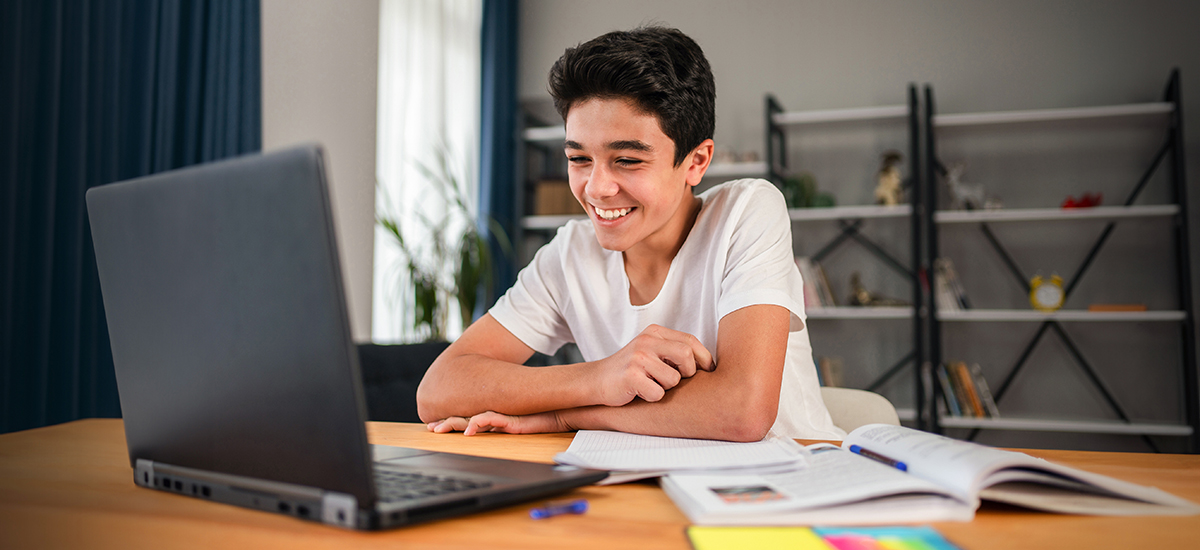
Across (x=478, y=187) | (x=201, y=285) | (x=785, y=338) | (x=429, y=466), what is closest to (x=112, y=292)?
(x=201, y=285)

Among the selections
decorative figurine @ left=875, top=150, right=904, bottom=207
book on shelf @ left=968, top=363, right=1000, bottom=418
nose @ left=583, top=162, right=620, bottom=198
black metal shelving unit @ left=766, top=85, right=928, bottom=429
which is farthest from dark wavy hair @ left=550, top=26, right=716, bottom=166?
book on shelf @ left=968, top=363, right=1000, bottom=418

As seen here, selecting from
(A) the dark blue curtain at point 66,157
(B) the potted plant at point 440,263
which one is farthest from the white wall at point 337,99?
(A) the dark blue curtain at point 66,157

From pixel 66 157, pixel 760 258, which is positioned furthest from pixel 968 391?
pixel 66 157

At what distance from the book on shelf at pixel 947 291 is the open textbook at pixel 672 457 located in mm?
2905

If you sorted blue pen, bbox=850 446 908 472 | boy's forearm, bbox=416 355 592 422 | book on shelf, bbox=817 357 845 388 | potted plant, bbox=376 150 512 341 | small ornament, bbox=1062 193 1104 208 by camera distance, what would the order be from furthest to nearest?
1. book on shelf, bbox=817 357 845 388
2. small ornament, bbox=1062 193 1104 208
3. potted plant, bbox=376 150 512 341
4. boy's forearm, bbox=416 355 592 422
5. blue pen, bbox=850 446 908 472

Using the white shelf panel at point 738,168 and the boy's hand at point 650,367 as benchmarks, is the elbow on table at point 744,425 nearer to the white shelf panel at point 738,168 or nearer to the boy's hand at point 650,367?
the boy's hand at point 650,367

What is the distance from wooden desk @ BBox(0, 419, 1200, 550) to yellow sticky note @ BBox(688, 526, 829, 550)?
0.05 ft

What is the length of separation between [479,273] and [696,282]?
2.04 m

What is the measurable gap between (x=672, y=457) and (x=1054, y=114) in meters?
3.37

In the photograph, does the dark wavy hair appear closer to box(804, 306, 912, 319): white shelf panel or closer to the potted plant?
the potted plant

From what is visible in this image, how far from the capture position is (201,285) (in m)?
0.55

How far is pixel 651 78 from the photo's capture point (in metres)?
1.21

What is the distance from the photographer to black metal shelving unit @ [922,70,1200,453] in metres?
3.19

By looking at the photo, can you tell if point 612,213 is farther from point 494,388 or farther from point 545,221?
point 545,221
